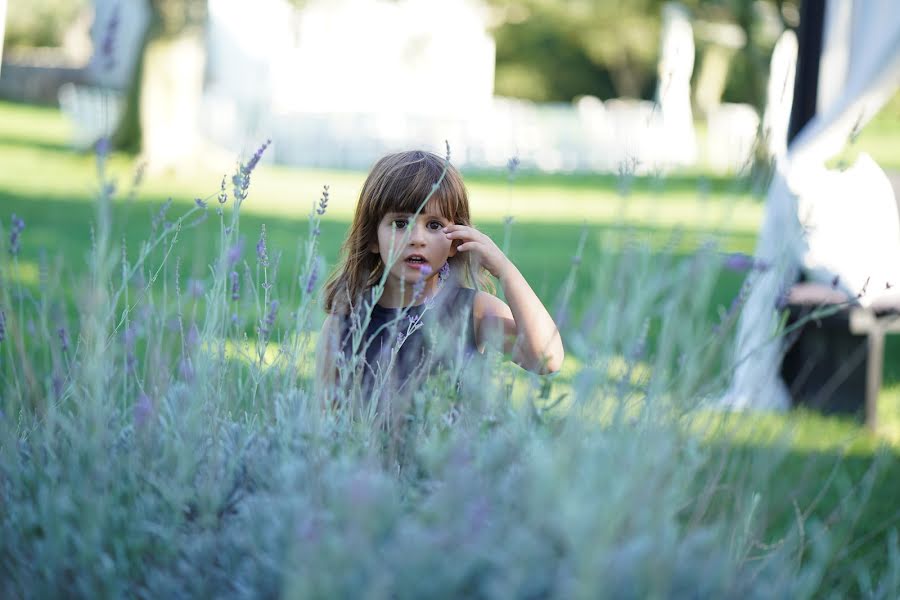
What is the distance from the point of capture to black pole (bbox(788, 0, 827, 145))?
5.55 metres

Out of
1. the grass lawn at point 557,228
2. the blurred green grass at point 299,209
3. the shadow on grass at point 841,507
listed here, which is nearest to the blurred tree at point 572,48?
the grass lawn at point 557,228

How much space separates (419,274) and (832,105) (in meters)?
3.43

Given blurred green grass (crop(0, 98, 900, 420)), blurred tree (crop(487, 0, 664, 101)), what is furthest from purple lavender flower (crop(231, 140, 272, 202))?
blurred tree (crop(487, 0, 664, 101))

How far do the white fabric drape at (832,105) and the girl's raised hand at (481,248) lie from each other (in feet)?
7.48

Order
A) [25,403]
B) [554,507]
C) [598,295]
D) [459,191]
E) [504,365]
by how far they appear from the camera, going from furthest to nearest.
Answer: [459,191], [25,403], [504,365], [598,295], [554,507]

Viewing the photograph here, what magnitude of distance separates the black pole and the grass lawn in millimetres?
860

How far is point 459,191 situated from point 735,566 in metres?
1.19

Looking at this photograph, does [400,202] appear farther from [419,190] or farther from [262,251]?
[262,251]

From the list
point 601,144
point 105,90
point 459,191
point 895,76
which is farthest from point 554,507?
point 601,144

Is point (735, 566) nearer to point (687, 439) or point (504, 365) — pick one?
point (687, 439)

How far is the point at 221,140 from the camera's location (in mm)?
16891

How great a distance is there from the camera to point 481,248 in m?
2.41

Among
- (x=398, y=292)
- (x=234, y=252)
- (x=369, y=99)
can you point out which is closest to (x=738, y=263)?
(x=234, y=252)

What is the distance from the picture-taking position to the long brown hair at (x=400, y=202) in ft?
8.48
